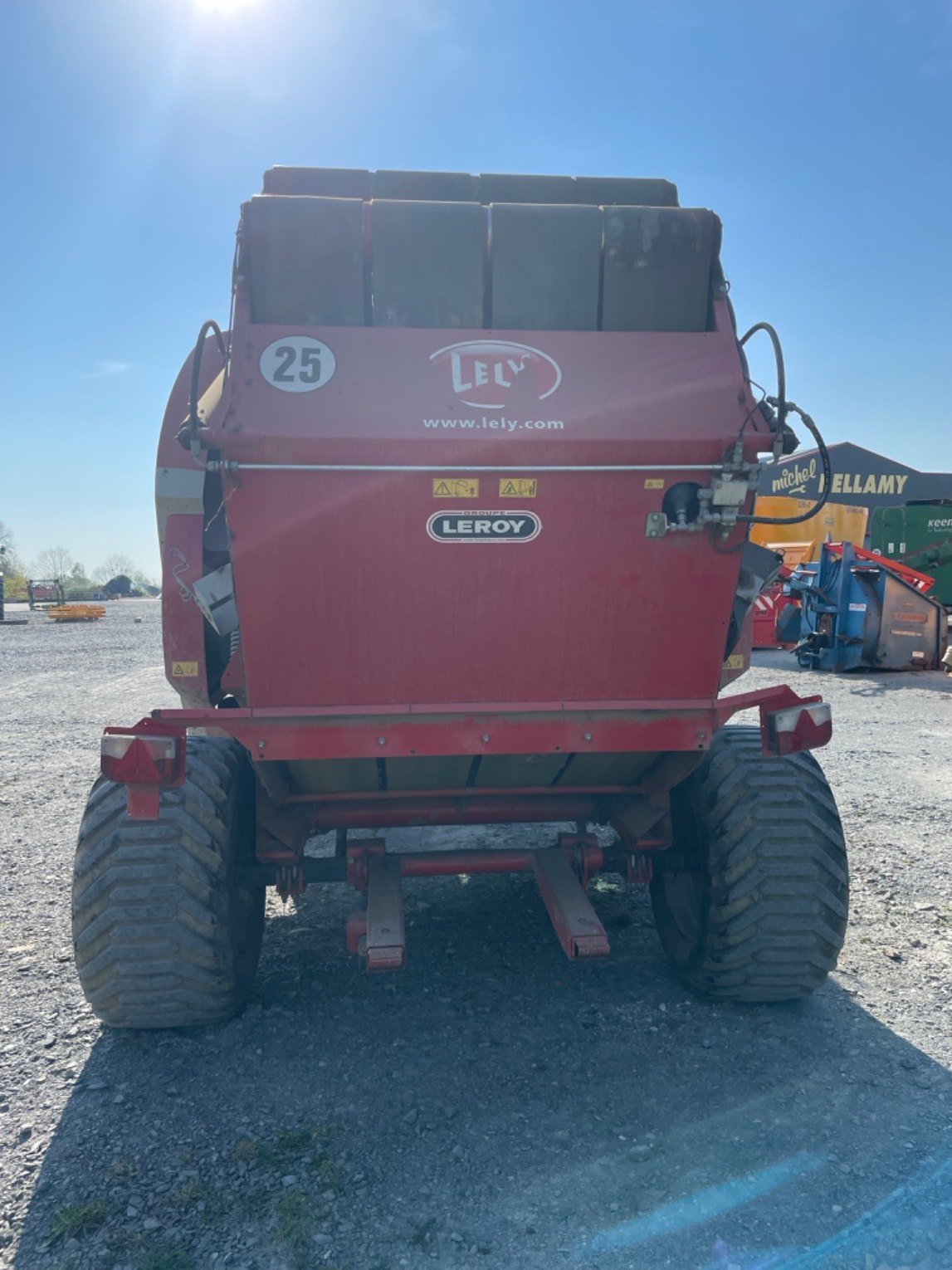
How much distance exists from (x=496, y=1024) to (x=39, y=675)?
48.3 ft

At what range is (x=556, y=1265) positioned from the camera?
2.42 m

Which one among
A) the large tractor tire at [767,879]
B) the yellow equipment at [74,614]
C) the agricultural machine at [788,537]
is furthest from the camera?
the yellow equipment at [74,614]

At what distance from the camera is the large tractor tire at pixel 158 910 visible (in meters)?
3.27

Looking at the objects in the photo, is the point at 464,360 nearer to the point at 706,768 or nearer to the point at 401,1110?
the point at 706,768

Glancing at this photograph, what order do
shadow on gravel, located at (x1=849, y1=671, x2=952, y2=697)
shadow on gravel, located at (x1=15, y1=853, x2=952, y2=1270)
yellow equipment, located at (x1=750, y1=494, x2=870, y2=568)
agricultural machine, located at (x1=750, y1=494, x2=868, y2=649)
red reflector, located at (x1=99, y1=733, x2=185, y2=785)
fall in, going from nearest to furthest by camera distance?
shadow on gravel, located at (x1=15, y1=853, x2=952, y2=1270)
red reflector, located at (x1=99, y1=733, x2=185, y2=785)
shadow on gravel, located at (x1=849, y1=671, x2=952, y2=697)
agricultural machine, located at (x1=750, y1=494, x2=868, y2=649)
yellow equipment, located at (x1=750, y1=494, x2=870, y2=568)

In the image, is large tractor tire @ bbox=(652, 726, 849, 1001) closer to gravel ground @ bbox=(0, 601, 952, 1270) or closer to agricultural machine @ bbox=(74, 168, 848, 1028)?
agricultural machine @ bbox=(74, 168, 848, 1028)

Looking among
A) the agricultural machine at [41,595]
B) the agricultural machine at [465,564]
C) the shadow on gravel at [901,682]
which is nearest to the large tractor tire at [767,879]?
the agricultural machine at [465,564]

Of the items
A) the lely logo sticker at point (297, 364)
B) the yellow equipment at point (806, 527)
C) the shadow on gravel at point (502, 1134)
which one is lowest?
the shadow on gravel at point (502, 1134)

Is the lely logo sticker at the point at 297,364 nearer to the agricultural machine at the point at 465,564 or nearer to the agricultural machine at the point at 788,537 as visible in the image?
Result: the agricultural machine at the point at 465,564

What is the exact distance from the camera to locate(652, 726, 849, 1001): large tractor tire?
3.53 meters

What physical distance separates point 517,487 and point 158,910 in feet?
6.79

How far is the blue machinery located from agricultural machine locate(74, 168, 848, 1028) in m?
11.1

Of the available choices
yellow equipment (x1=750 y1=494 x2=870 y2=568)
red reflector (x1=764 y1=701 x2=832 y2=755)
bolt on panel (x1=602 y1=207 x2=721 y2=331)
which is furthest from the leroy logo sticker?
yellow equipment (x1=750 y1=494 x2=870 y2=568)

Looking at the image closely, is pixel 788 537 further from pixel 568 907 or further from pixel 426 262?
pixel 426 262
